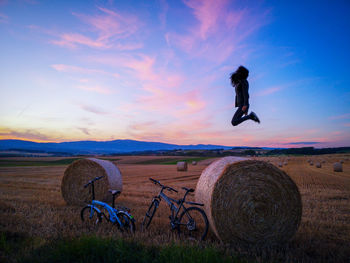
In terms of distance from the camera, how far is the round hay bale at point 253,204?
4.59m

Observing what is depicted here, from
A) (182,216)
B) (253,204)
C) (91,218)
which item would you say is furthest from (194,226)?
(91,218)

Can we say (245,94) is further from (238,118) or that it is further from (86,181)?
(86,181)

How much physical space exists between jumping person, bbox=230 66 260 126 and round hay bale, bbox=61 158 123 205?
6.02 metres

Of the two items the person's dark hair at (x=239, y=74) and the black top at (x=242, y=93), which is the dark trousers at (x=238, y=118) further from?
the person's dark hair at (x=239, y=74)

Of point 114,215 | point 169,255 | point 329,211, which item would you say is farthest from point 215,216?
point 329,211

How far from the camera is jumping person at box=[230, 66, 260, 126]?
4.23 metres

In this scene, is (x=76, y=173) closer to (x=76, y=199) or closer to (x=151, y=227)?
(x=76, y=199)

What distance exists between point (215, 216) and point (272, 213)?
116 centimetres

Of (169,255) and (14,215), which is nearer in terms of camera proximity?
(169,255)

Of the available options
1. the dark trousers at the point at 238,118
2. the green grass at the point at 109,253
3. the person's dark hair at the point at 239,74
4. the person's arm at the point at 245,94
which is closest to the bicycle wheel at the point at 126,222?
the green grass at the point at 109,253

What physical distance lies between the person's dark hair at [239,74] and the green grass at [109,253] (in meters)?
3.01

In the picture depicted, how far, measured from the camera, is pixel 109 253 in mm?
3566

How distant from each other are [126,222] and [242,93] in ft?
12.5

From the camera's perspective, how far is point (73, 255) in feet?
11.8
